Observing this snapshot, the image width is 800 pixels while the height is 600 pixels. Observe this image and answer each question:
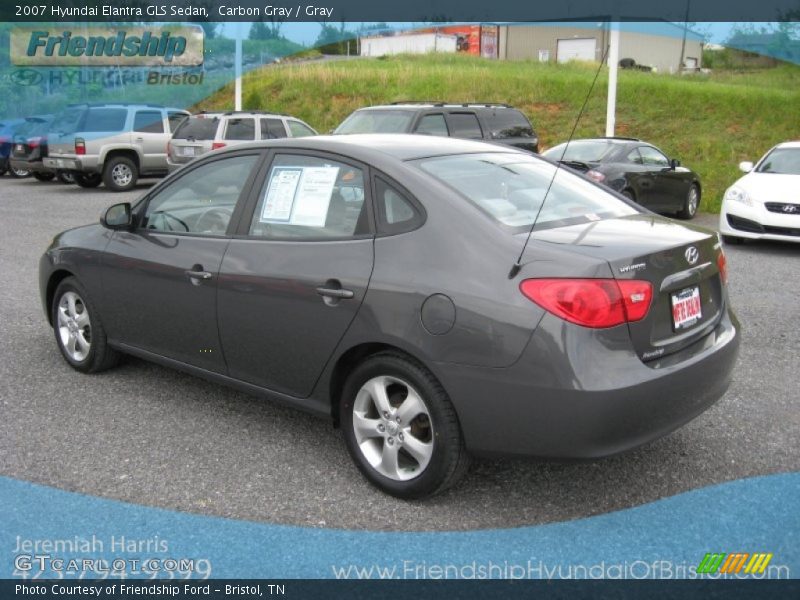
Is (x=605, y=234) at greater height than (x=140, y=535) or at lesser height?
greater

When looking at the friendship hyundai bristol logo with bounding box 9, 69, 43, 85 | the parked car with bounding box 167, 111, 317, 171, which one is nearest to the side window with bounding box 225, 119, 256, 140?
the parked car with bounding box 167, 111, 317, 171

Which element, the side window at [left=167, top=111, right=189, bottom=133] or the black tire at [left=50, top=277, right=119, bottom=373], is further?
the side window at [left=167, top=111, right=189, bottom=133]

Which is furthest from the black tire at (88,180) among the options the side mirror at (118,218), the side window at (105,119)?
the side mirror at (118,218)

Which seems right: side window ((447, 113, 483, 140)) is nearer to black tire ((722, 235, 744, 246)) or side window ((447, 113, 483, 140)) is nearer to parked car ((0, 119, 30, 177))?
black tire ((722, 235, 744, 246))

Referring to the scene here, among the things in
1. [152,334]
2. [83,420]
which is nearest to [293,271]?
[152,334]

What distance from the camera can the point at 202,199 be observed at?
4.82m

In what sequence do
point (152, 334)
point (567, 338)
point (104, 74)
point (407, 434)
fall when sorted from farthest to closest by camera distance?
point (104, 74) → point (152, 334) → point (407, 434) → point (567, 338)

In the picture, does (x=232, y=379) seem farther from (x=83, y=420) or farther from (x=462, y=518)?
(x=462, y=518)

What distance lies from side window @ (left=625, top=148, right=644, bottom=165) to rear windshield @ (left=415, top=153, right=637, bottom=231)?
30.5ft

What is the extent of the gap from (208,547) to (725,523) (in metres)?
2.17

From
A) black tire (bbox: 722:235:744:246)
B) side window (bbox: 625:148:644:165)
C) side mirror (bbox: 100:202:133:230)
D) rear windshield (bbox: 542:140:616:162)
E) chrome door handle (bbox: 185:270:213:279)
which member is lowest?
black tire (bbox: 722:235:744:246)

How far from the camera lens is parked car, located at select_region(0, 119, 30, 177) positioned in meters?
22.0

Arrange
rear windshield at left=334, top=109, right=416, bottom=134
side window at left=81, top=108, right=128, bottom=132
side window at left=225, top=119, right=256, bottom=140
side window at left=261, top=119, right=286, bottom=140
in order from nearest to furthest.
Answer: rear windshield at left=334, top=109, right=416, bottom=134
side window at left=225, top=119, right=256, bottom=140
side window at left=261, top=119, right=286, bottom=140
side window at left=81, top=108, right=128, bottom=132

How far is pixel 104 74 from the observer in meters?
28.8
